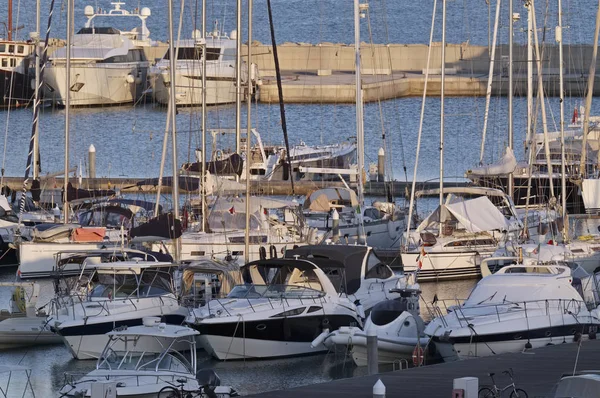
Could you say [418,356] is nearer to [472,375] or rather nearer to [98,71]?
[472,375]

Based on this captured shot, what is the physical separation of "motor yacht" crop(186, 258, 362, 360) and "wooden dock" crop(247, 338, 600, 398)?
403 centimetres

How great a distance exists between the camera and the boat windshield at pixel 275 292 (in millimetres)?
22688

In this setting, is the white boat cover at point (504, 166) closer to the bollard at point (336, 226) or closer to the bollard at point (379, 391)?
the bollard at point (336, 226)

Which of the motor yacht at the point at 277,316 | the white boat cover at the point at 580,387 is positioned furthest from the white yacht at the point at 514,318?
Result: the white boat cover at the point at 580,387

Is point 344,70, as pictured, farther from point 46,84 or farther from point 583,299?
point 583,299

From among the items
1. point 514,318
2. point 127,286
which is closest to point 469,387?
point 514,318

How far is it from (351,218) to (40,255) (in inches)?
276

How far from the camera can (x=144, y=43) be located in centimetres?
7619

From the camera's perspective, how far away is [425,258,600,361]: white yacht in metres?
21.0

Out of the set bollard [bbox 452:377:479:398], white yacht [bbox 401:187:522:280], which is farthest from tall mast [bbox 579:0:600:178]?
bollard [bbox 452:377:479:398]

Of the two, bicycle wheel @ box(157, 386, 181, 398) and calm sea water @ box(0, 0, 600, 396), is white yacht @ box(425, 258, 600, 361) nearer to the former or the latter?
calm sea water @ box(0, 0, 600, 396)

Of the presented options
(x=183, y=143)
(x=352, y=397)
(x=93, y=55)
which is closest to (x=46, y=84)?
(x=93, y=55)

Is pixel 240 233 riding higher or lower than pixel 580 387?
lower

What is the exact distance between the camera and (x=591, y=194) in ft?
125
